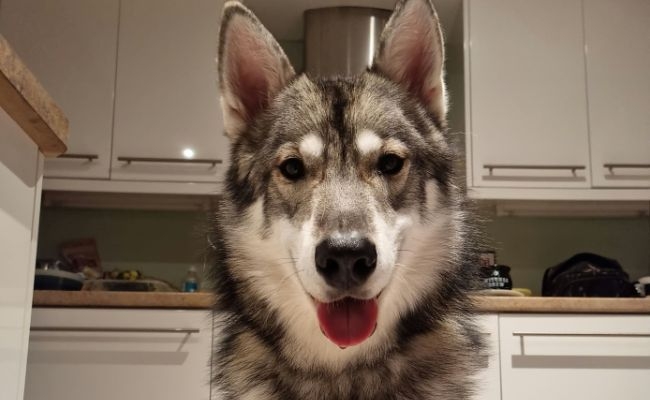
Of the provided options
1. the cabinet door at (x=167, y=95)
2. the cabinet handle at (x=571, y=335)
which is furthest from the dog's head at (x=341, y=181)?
the cabinet door at (x=167, y=95)

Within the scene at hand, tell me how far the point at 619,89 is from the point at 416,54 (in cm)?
175

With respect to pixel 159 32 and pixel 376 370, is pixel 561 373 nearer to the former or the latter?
pixel 376 370

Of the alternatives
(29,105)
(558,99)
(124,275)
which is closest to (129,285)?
(124,275)

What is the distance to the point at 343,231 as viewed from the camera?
1.00 metres

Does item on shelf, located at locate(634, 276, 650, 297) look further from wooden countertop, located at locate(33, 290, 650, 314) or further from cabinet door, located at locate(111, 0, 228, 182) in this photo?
cabinet door, located at locate(111, 0, 228, 182)

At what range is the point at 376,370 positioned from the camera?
111cm

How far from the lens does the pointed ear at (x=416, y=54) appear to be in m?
1.30

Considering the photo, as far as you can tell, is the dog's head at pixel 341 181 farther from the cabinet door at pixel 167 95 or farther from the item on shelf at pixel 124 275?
the item on shelf at pixel 124 275

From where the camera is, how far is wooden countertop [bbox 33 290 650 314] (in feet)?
7.21

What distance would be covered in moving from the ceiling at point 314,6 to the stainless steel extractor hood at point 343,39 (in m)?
0.03

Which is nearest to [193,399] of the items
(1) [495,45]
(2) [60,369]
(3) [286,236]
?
(2) [60,369]

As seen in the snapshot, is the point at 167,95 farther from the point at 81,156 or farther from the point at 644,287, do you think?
the point at 644,287

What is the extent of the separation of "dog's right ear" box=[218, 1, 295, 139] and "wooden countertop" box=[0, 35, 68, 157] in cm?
34

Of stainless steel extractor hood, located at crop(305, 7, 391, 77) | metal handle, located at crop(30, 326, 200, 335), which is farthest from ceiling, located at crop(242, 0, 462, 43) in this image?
metal handle, located at crop(30, 326, 200, 335)
